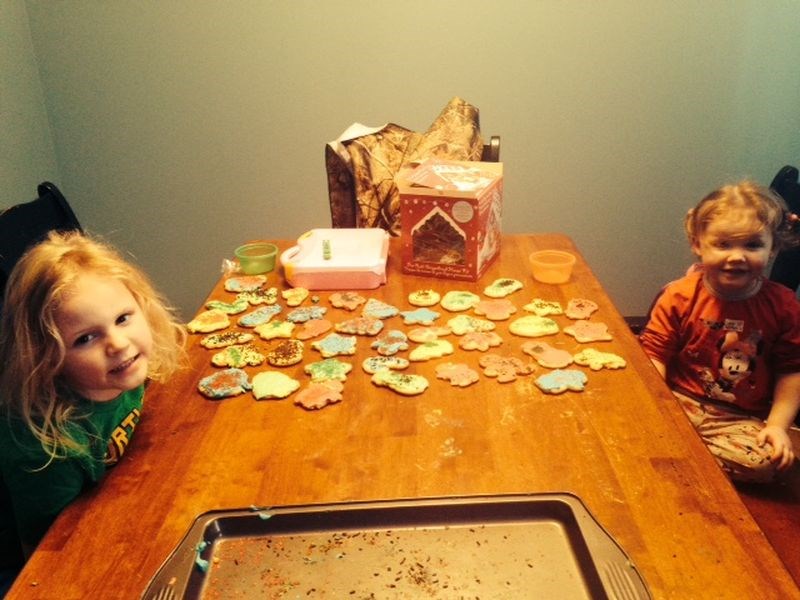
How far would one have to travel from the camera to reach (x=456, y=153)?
1997 millimetres

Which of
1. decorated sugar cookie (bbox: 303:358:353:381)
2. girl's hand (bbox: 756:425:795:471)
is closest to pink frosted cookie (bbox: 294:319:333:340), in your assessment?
decorated sugar cookie (bbox: 303:358:353:381)

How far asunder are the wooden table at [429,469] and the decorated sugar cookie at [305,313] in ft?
0.78

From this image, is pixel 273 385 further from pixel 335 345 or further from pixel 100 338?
pixel 100 338

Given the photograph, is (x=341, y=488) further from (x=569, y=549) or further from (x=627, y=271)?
(x=627, y=271)

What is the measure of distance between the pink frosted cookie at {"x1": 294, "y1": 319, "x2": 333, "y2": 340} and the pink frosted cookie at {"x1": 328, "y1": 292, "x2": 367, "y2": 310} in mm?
76

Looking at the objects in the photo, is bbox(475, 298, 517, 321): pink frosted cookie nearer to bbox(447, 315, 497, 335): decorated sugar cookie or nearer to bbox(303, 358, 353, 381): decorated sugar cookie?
bbox(447, 315, 497, 335): decorated sugar cookie

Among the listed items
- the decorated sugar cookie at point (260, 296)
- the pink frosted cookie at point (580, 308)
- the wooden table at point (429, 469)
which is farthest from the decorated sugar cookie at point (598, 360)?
the decorated sugar cookie at point (260, 296)

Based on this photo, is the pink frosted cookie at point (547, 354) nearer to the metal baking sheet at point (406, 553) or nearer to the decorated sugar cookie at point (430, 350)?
the decorated sugar cookie at point (430, 350)

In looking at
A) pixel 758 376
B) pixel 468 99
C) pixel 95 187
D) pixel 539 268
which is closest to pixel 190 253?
pixel 95 187

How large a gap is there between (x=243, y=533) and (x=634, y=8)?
2698 mm

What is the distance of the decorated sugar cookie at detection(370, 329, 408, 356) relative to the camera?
1.32 metres

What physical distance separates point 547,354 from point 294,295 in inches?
25.4

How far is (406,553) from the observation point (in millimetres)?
857

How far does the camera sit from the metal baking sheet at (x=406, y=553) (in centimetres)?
80
